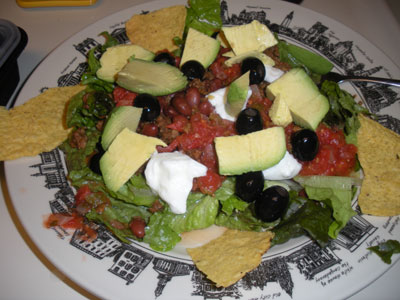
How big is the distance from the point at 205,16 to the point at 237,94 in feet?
4.77

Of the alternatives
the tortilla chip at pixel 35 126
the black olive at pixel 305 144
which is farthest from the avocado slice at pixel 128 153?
the black olive at pixel 305 144

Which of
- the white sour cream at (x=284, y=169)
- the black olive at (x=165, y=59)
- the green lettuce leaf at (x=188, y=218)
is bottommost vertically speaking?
the green lettuce leaf at (x=188, y=218)

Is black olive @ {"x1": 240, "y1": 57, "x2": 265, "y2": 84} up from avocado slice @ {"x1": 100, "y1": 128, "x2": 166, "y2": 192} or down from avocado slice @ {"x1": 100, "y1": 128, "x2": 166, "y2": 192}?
up

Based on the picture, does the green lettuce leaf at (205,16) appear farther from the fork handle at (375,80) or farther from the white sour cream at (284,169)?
the white sour cream at (284,169)

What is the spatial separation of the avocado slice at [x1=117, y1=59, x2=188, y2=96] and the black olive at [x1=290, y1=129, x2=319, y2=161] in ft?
3.06

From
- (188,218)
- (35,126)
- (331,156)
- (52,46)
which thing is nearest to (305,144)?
(331,156)

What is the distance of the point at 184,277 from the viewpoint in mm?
2252

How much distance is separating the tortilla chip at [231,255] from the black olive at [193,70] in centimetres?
122

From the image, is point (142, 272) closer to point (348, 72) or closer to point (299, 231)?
point (299, 231)

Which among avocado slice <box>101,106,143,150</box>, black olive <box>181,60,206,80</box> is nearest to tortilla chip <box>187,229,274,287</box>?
avocado slice <box>101,106,143,150</box>

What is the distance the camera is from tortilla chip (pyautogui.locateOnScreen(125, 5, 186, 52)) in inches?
137

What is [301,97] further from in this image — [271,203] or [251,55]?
[271,203]

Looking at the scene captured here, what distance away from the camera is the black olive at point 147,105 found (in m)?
2.58

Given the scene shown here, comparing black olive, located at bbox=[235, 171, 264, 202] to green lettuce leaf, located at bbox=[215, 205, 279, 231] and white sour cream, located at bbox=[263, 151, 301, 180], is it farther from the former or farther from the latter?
green lettuce leaf, located at bbox=[215, 205, 279, 231]
